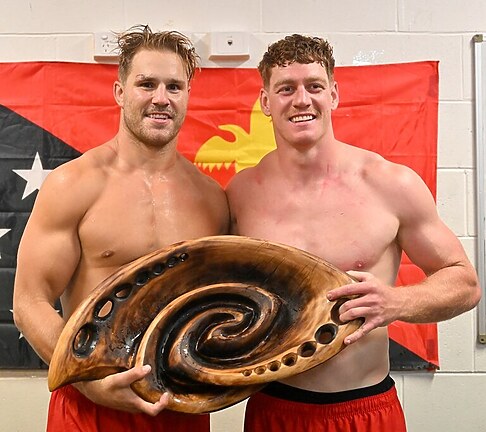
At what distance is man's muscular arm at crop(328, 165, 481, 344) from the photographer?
1.13 m

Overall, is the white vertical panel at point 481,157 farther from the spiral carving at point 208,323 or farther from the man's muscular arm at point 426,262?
the spiral carving at point 208,323

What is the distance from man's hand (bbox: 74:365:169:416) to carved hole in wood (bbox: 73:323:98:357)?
0.19 ft

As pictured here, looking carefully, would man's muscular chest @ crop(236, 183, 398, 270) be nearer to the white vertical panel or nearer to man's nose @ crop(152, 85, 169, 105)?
man's nose @ crop(152, 85, 169, 105)

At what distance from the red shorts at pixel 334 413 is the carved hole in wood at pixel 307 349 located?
0.26 m

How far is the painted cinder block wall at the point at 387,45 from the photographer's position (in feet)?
6.47

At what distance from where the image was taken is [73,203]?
123cm

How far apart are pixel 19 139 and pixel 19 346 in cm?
65

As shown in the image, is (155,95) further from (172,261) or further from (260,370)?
(260,370)

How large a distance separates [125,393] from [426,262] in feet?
2.22

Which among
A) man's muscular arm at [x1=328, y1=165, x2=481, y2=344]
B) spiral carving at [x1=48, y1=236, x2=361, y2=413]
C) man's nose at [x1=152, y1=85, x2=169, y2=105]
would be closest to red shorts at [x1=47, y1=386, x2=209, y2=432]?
spiral carving at [x1=48, y1=236, x2=361, y2=413]

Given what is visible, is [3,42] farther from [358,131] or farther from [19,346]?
[358,131]

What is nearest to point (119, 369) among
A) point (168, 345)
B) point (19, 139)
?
point (168, 345)

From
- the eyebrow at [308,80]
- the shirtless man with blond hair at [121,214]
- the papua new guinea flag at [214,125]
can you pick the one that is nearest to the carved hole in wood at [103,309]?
the shirtless man with blond hair at [121,214]

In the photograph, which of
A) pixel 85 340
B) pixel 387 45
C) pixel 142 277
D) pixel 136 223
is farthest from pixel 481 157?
pixel 85 340
